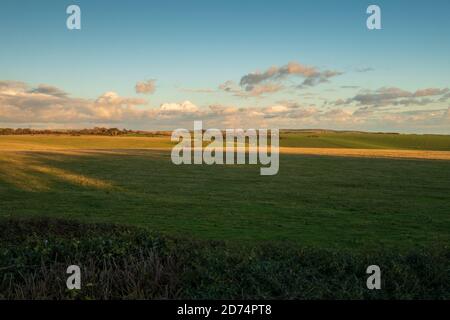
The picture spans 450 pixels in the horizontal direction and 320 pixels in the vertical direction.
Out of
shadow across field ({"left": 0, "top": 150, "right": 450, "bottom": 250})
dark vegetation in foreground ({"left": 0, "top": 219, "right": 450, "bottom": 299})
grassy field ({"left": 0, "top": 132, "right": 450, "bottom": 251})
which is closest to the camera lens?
dark vegetation in foreground ({"left": 0, "top": 219, "right": 450, "bottom": 299})

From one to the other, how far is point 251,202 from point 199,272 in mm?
16852

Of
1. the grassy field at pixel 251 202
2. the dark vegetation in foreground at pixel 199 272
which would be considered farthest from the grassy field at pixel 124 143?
the dark vegetation in foreground at pixel 199 272

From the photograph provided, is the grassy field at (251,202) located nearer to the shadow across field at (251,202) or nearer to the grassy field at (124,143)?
the shadow across field at (251,202)

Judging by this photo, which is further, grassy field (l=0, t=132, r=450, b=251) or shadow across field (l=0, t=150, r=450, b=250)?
shadow across field (l=0, t=150, r=450, b=250)

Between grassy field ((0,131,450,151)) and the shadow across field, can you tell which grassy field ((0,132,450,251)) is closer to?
the shadow across field

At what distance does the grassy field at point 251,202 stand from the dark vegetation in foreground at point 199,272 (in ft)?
16.8

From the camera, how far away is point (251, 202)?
2614cm

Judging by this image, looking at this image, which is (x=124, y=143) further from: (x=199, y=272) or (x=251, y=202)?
(x=199, y=272)

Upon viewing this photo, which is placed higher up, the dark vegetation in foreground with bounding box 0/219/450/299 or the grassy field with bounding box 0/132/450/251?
the dark vegetation in foreground with bounding box 0/219/450/299

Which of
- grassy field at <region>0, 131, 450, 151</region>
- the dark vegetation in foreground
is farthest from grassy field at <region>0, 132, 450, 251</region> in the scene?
grassy field at <region>0, 131, 450, 151</region>

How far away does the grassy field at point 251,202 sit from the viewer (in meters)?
17.8

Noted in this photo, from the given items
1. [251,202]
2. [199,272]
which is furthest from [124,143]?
[199,272]

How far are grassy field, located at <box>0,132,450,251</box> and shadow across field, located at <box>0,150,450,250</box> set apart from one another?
Result: 5cm

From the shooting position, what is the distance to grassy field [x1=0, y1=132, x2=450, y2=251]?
702 inches
